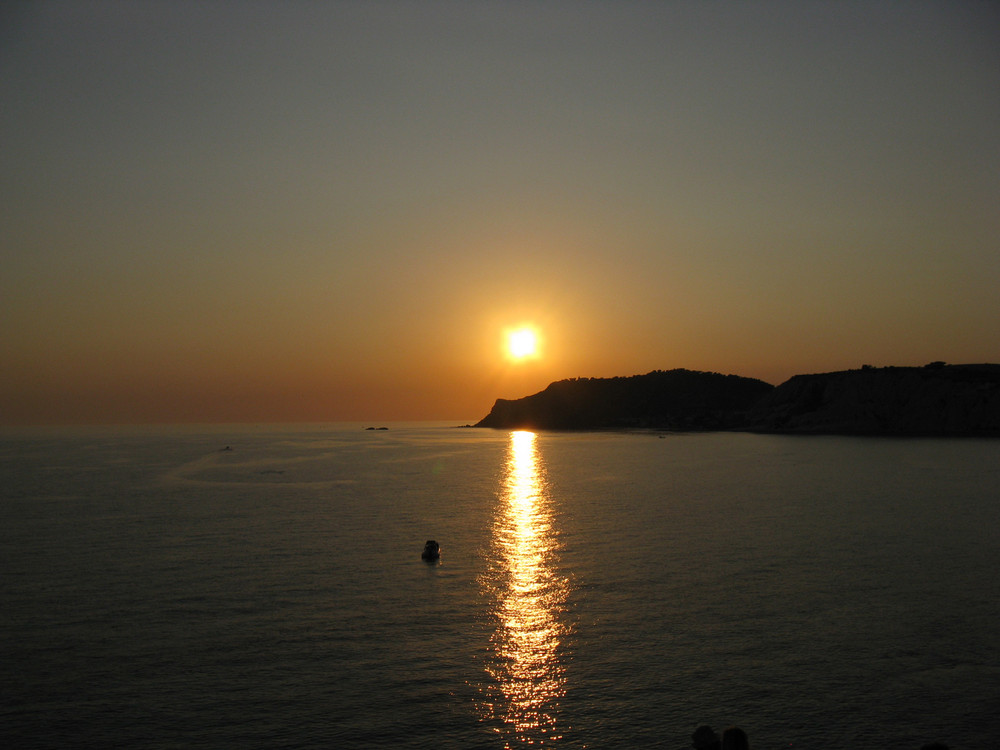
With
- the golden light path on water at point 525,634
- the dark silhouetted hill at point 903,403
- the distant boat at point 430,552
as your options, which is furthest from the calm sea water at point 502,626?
the dark silhouetted hill at point 903,403

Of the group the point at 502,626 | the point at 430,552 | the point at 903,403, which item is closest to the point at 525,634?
the point at 502,626

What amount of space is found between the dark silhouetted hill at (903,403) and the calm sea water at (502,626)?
131 meters

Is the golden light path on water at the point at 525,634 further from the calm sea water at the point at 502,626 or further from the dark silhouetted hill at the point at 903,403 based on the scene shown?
the dark silhouetted hill at the point at 903,403

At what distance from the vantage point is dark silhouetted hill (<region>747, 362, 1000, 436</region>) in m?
162

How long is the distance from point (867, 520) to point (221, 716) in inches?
1762

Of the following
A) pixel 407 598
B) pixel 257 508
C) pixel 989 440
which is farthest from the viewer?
pixel 989 440

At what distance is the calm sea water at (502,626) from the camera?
17.8 m

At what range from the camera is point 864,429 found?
17338 centimetres

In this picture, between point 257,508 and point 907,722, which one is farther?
point 257,508

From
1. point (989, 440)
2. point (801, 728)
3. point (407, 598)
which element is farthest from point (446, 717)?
point (989, 440)

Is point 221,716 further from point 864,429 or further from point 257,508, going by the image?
point 864,429

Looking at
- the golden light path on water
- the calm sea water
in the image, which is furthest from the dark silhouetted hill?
the golden light path on water

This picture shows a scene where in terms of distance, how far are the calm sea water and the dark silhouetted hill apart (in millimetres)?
131213

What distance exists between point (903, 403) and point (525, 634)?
18030 cm
